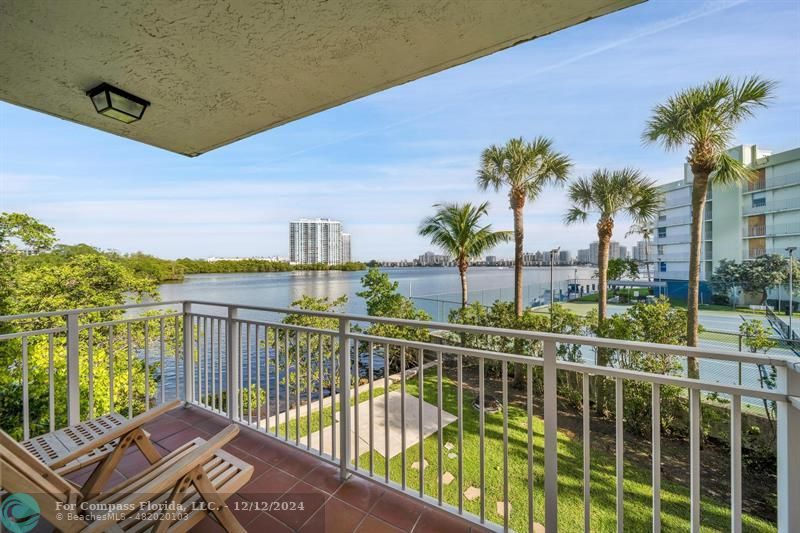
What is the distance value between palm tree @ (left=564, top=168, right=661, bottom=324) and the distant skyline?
37cm

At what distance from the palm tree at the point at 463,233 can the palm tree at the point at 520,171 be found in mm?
1111

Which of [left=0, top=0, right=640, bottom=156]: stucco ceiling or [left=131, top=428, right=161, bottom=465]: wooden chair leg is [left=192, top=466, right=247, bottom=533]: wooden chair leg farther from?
[left=0, top=0, right=640, bottom=156]: stucco ceiling

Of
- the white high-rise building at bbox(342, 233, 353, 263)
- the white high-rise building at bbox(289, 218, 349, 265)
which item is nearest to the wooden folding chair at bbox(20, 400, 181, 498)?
the white high-rise building at bbox(289, 218, 349, 265)

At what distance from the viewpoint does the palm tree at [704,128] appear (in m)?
6.52

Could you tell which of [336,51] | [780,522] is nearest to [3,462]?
[336,51]

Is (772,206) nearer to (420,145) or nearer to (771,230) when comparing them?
(771,230)

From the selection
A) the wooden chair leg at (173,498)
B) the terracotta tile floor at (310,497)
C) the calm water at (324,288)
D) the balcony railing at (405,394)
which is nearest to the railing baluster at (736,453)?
the balcony railing at (405,394)

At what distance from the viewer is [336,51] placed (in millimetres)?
1812

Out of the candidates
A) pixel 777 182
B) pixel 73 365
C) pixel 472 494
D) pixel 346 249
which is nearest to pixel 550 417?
pixel 472 494

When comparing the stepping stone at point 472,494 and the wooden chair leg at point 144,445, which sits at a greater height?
the wooden chair leg at point 144,445

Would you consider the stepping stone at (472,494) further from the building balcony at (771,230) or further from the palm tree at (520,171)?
the building balcony at (771,230)

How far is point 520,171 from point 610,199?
103 inches

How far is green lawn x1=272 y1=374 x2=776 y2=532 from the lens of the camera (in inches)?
136

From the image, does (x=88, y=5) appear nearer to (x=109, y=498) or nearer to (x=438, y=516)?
(x=109, y=498)
